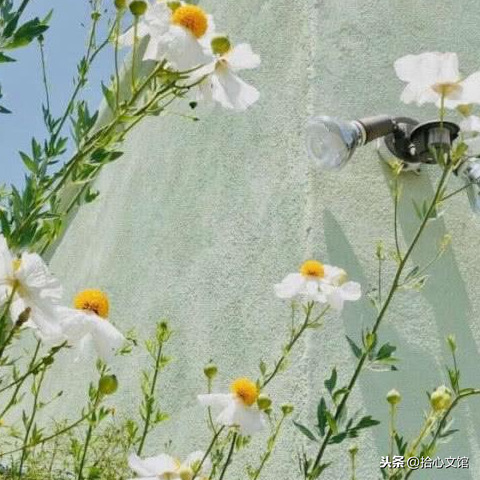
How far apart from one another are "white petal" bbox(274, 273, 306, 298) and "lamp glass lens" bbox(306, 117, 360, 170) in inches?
36.2

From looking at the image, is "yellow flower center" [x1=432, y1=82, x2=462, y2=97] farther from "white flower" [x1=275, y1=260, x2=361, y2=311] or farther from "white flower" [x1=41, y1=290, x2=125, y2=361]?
"white flower" [x1=41, y1=290, x2=125, y2=361]

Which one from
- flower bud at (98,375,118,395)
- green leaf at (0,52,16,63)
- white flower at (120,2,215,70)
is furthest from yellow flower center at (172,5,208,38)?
flower bud at (98,375,118,395)

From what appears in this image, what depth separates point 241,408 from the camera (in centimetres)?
159

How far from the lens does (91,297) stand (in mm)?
1316

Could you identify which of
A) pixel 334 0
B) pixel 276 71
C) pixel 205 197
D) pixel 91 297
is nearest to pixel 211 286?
pixel 205 197

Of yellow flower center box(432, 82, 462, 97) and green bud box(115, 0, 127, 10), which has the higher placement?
yellow flower center box(432, 82, 462, 97)

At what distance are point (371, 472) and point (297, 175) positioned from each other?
1099 millimetres

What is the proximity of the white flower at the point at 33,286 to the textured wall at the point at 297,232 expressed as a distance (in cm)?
170

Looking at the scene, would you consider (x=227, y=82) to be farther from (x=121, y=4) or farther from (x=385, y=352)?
(x=385, y=352)

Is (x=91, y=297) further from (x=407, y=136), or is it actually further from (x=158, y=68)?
Result: (x=407, y=136)

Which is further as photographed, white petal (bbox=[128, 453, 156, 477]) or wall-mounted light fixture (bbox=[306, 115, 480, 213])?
wall-mounted light fixture (bbox=[306, 115, 480, 213])

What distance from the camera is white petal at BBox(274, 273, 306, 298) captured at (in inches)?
78.5

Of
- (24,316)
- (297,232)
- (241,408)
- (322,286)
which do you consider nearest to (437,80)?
(322,286)

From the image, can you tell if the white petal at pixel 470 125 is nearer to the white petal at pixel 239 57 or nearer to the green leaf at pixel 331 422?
the white petal at pixel 239 57
